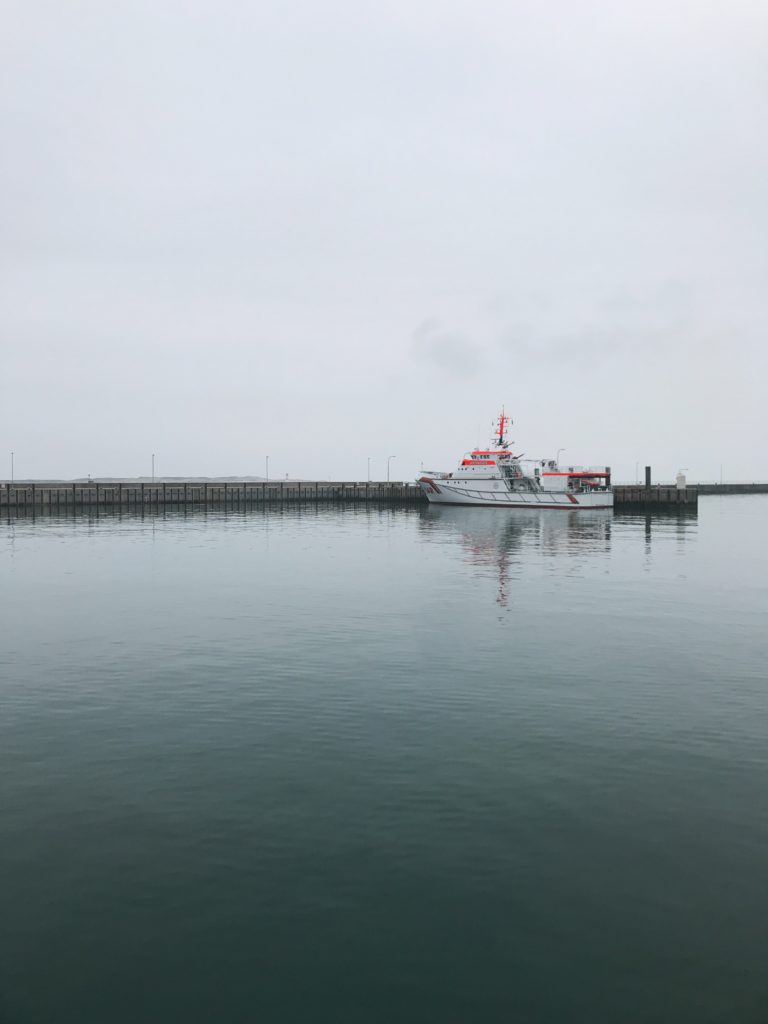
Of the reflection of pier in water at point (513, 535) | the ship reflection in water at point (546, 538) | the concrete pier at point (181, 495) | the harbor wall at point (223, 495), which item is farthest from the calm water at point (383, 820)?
the harbor wall at point (223, 495)

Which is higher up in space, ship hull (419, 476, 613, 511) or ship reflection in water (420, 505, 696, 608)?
ship hull (419, 476, 613, 511)

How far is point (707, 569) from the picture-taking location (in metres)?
48.9

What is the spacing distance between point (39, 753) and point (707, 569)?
4342 centimetres

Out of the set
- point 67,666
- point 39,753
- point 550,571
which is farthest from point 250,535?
point 39,753

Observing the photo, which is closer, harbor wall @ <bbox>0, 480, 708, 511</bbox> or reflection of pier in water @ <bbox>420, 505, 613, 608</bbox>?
reflection of pier in water @ <bbox>420, 505, 613, 608</bbox>

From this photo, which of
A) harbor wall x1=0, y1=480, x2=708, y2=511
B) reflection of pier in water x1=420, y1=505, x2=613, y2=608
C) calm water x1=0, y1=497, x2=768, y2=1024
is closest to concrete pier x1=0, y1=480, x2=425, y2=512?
harbor wall x1=0, y1=480, x2=708, y2=511

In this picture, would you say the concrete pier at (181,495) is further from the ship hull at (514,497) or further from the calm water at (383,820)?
the calm water at (383,820)

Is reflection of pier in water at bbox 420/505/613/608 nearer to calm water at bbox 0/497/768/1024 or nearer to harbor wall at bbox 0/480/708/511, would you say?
calm water at bbox 0/497/768/1024

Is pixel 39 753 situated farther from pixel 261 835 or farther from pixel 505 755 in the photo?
pixel 505 755

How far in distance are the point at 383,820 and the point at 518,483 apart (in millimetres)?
117539

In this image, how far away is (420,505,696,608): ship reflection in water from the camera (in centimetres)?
4978

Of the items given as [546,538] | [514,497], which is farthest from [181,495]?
[546,538]

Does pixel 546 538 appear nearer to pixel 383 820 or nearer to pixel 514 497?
pixel 514 497

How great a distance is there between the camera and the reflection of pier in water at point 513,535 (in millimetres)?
53688
